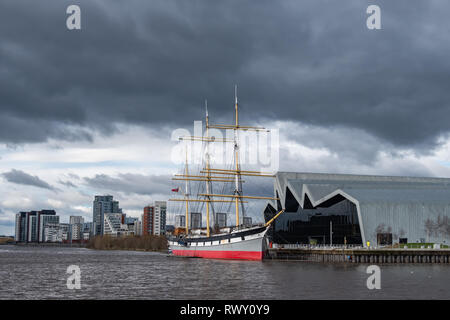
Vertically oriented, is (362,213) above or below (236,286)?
above

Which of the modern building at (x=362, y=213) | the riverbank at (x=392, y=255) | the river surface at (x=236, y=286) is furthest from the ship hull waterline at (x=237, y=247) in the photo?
the river surface at (x=236, y=286)

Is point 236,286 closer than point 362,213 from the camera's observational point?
Yes

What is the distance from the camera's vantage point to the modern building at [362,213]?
317 feet

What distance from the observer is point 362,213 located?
317 ft

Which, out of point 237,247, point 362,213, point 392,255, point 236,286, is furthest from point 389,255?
point 236,286

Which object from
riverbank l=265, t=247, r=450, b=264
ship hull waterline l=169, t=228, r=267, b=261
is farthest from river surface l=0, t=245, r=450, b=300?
ship hull waterline l=169, t=228, r=267, b=261

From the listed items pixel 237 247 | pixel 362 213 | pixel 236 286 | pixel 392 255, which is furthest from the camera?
pixel 362 213

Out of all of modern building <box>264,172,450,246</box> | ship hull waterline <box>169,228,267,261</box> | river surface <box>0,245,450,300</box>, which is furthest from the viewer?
modern building <box>264,172,450,246</box>

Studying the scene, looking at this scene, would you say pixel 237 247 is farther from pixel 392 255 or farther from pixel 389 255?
pixel 392 255

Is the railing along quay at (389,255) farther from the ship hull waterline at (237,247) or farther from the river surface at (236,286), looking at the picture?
the river surface at (236,286)

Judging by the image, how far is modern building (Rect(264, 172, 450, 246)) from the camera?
317 ft

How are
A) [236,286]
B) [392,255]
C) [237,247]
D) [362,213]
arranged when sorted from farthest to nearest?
[362,213] < [237,247] < [392,255] < [236,286]

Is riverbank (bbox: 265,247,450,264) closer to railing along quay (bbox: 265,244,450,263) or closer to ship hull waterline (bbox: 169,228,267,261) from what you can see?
railing along quay (bbox: 265,244,450,263)
